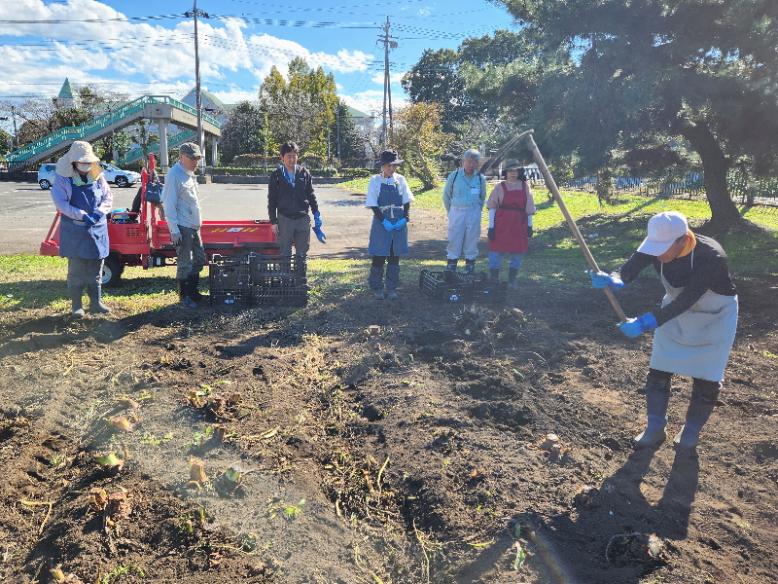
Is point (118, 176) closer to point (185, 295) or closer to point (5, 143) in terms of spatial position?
point (5, 143)

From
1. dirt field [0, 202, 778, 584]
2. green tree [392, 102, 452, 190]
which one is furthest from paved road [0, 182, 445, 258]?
dirt field [0, 202, 778, 584]

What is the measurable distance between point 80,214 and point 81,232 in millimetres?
191

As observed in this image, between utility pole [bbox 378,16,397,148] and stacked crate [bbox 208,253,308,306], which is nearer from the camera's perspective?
→ stacked crate [bbox 208,253,308,306]

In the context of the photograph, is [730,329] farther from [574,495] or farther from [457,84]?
[457,84]

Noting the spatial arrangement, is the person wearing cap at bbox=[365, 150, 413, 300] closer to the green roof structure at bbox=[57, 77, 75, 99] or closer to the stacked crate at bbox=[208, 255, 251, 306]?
the stacked crate at bbox=[208, 255, 251, 306]

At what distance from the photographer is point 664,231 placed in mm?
3301

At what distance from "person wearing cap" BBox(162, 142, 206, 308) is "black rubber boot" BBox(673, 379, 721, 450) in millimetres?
5199

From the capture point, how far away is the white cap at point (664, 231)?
3277 mm

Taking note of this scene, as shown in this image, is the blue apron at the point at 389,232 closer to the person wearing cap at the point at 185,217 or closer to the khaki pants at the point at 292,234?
the khaki pants at the point at 292,234

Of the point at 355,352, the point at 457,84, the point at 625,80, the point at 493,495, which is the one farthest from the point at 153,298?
the point at 457,84

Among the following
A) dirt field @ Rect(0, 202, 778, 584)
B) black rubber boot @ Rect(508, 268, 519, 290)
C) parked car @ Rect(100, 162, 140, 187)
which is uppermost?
parked car @ Rect(100, 162, 140, 187)

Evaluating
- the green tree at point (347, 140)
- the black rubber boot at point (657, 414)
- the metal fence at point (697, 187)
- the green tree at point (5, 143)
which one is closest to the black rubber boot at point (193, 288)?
the black rubber boot at point (657, 414)

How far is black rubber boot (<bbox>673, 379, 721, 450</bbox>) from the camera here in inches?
144

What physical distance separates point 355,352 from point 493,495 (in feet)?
8.29
